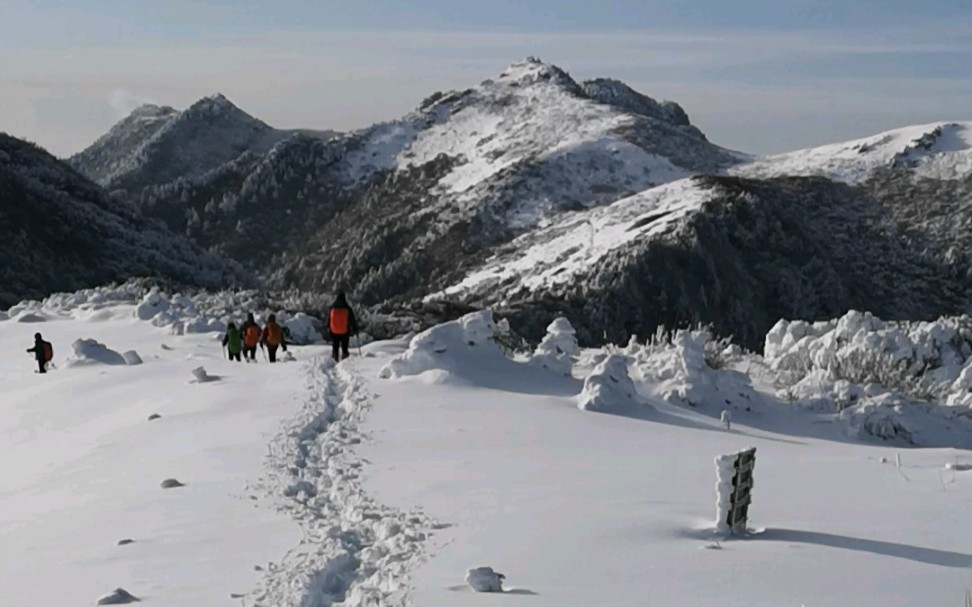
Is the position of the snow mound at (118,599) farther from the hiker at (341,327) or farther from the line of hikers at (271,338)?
Answer: the line of hikers at (271,338)

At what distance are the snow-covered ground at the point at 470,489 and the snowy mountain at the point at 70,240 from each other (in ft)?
155

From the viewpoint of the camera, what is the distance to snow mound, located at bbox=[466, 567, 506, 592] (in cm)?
612

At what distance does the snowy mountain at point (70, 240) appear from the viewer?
6356cm

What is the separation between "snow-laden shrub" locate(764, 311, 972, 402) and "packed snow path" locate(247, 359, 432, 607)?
7555 mm

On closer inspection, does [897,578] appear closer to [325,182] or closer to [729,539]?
[729,539]

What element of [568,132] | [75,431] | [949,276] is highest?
[568,132]

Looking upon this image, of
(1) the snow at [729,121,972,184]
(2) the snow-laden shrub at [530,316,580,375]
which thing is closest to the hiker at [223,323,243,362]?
(2) the snow-laden shrub at [530,316,580,375]

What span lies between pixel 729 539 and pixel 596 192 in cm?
10431

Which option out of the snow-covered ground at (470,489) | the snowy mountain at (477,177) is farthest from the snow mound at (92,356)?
the snowy mountain at (477,177)

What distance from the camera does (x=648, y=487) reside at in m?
8.83

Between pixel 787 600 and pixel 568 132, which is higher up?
pixel 568 132

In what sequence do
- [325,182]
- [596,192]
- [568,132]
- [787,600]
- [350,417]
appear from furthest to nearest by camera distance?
[325,182]
[568,132]
[596,192]
[350,417]
[787,600]

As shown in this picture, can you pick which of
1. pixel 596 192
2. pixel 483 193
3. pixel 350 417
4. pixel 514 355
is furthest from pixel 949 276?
pixel 350 417

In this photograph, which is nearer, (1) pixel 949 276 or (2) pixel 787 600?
(2) pixel 787 600
